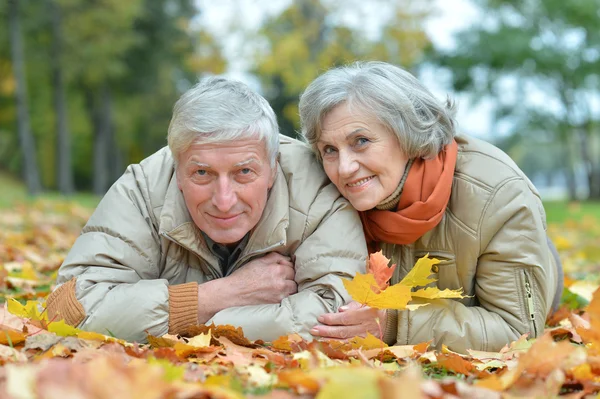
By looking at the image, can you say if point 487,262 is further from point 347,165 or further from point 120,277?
point 120,277

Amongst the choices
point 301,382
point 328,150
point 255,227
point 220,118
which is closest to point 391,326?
point 255,227

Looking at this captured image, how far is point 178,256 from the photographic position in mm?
3256

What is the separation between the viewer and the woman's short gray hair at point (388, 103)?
10.1 feet

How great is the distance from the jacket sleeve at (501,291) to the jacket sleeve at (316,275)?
0.33m

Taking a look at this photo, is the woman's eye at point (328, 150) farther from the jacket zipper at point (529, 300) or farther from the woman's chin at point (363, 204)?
the jacket zipper at point (529, 300)

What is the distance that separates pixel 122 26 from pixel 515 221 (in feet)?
61.3

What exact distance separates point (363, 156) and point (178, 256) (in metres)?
0.99

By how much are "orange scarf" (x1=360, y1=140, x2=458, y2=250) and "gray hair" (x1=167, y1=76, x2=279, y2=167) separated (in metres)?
0.62

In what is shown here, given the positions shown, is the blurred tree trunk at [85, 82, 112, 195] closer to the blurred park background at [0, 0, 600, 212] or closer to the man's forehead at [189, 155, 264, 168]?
the blurred park background at [0, 0, 600, 212]

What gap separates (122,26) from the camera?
20.0 metres

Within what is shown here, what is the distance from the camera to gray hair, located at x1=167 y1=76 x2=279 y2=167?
2920mm

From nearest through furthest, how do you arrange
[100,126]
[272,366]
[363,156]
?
[272,366] → [363,156] → [100,126]

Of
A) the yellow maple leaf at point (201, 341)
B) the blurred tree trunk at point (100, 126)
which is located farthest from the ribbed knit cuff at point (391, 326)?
the blurred tree trunk at point (100, 126)

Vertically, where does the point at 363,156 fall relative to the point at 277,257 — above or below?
above
